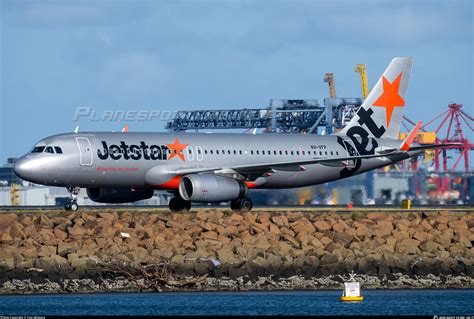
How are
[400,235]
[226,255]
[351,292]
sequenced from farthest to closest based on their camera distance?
[400,235]
[226,255]
[351,292]

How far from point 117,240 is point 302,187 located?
68.5 feet

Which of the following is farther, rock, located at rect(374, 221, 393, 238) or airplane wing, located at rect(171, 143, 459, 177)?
airplane wing, located at rect(171, 143, 459, 177)

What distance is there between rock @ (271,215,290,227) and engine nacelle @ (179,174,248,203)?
23.9ft

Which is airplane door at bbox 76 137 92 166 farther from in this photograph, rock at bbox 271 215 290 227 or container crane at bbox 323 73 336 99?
container crane at bbox 323 73 336 99

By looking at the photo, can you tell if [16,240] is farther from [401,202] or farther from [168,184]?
[401,202]

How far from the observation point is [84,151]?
54.6m

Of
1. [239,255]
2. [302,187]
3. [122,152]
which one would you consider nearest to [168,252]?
[239,255]

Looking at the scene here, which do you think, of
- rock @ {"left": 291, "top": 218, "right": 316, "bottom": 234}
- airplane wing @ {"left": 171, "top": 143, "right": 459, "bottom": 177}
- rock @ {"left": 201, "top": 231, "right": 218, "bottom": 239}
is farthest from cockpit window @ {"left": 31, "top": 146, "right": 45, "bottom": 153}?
rock @ {"left": 291, "top": 218, "right": 316, "bottom": 234}

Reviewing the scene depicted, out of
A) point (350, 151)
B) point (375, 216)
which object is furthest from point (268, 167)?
point (375, 216)

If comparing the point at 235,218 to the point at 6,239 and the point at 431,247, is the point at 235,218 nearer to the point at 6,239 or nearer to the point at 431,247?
the point at 431,247

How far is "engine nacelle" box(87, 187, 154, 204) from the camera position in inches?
2288

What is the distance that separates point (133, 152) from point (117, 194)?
3.59 metres

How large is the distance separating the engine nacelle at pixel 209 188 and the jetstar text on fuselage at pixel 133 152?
1.57m

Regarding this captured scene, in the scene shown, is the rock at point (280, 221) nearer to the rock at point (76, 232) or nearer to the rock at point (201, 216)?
the rock at point (201, 216)
